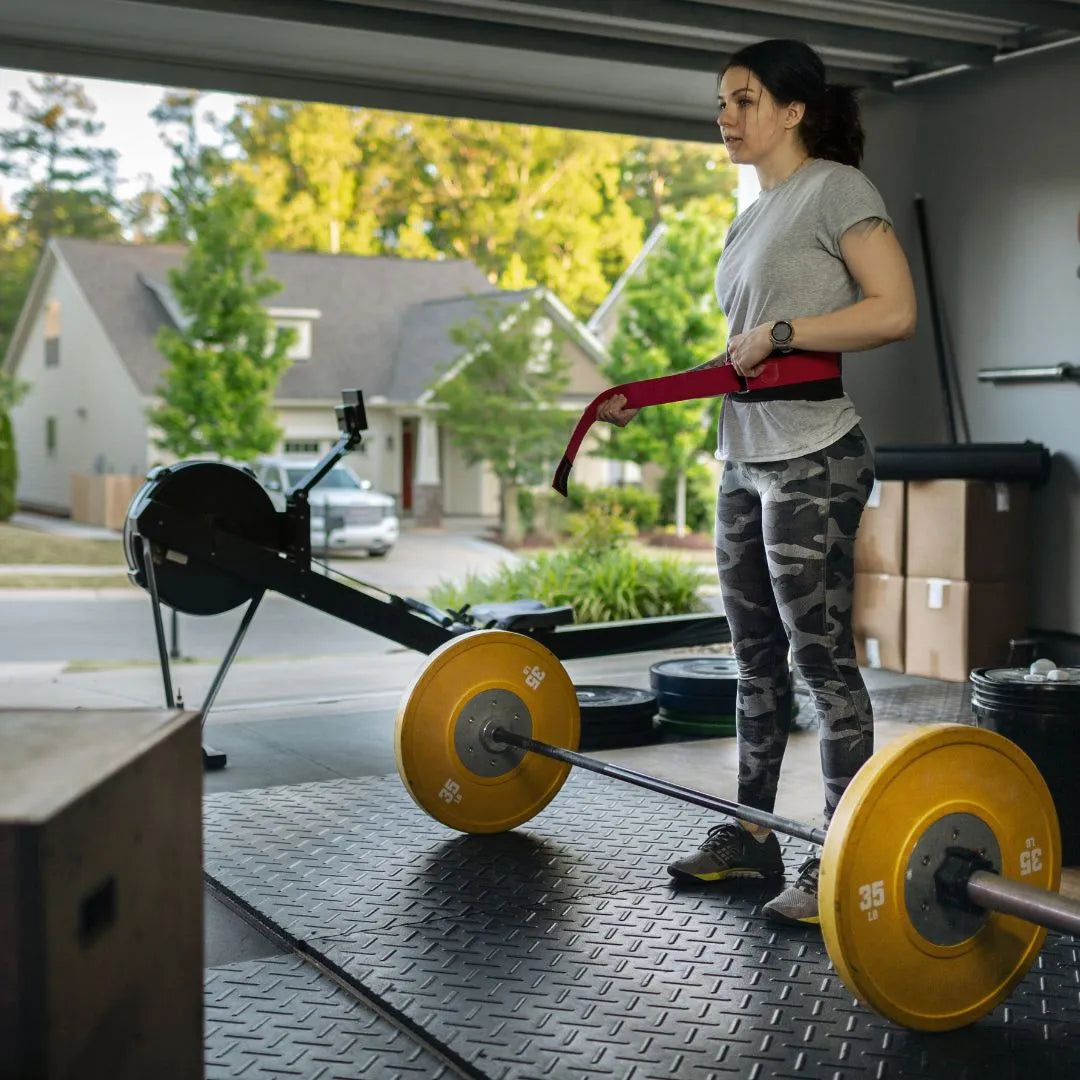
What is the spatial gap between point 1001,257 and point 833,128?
130 inches

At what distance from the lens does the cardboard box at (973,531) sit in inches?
205

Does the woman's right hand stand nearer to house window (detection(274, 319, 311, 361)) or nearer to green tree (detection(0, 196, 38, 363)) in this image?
house window (detection(274, 319, 311, 361))

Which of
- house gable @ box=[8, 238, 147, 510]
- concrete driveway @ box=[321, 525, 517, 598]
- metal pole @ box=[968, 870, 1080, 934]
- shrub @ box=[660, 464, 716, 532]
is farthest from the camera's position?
house gable @ box=[8, 238, 147, 510]

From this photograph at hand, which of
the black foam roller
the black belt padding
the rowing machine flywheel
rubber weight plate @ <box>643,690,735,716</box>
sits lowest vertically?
rubber weight plate @ <box>643,690,735,716</box>

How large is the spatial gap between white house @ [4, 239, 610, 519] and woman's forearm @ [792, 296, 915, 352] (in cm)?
1417

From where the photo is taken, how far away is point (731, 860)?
272 centimetres

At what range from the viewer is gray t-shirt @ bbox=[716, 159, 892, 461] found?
2400mm

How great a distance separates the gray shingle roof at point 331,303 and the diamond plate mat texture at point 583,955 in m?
14.3

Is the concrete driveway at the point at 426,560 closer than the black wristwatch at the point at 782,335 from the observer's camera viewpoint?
No

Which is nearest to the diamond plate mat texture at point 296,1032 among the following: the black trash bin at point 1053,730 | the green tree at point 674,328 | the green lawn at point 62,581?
the black trash bin at point 1053,730

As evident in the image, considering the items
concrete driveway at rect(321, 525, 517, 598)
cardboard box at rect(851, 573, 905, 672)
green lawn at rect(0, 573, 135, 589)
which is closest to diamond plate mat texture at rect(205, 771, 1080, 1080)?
cardboard box at rect(851, 573, 905, 672)

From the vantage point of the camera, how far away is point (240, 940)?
2455 mm

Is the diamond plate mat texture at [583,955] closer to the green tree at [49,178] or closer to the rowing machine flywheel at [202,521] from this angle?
the rowing machine flywheel at [202,521]

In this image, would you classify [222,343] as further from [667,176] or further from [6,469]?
[667,176]
